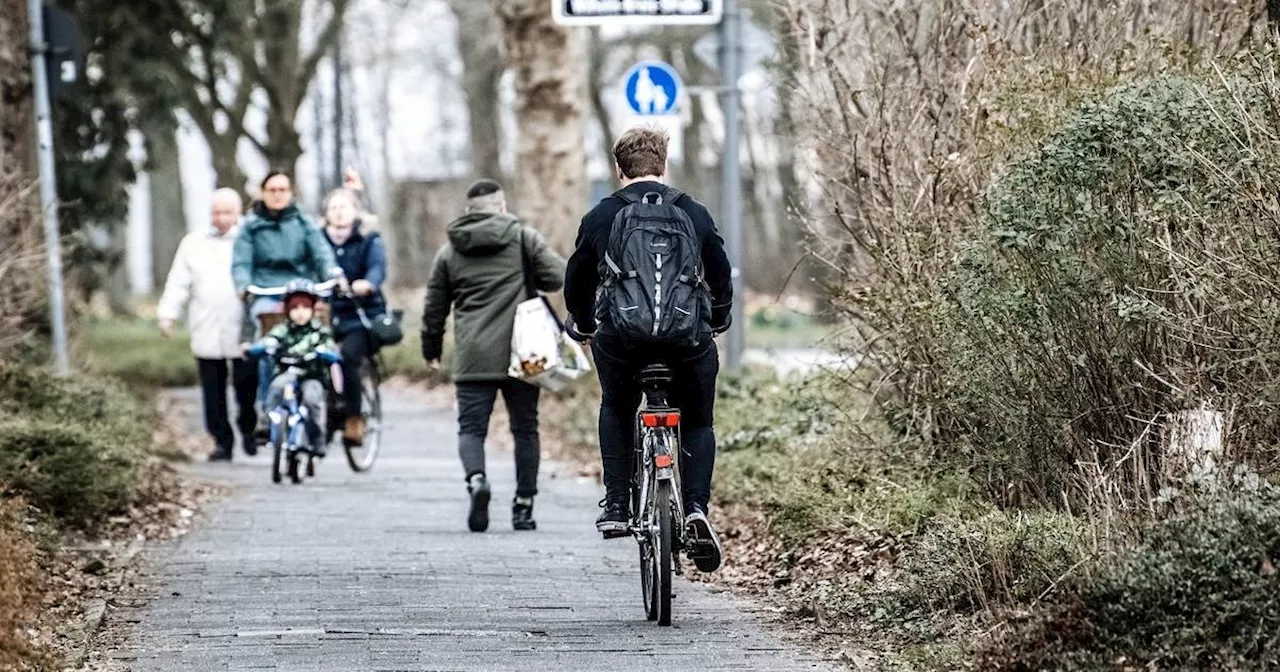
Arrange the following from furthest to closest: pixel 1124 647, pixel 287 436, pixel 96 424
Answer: pixel 287 436, pixel 96 424, pixel 1124 647

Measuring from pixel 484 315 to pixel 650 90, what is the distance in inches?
206

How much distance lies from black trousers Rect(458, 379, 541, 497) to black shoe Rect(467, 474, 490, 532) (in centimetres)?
6

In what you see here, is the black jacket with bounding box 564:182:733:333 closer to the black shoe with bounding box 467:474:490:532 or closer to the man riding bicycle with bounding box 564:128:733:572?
the man riding bicycle with bounding box 564:128:733:572

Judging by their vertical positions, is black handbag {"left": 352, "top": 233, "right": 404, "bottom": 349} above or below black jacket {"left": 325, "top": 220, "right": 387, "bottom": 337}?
below

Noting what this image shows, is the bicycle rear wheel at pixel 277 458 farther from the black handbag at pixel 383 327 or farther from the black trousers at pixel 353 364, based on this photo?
the black handbag at pixel 383 327

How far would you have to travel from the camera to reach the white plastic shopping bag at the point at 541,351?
11109mm

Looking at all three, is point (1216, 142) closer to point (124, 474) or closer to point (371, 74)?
point (124, 474)

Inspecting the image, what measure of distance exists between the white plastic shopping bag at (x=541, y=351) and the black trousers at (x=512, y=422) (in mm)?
279

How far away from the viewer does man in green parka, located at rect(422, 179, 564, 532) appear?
11.4 meters

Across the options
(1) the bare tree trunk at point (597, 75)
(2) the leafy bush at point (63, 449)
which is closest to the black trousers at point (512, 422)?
(2) the leafy bush at point (63, 449)

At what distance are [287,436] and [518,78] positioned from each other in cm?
793

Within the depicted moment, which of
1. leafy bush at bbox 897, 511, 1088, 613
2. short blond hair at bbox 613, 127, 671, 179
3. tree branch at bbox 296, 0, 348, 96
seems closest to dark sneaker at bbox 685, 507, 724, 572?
leafy bush at bbox 897, 511, 1088, 613

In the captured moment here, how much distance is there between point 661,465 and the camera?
8164 millimetres

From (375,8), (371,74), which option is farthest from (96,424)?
(371,74)
